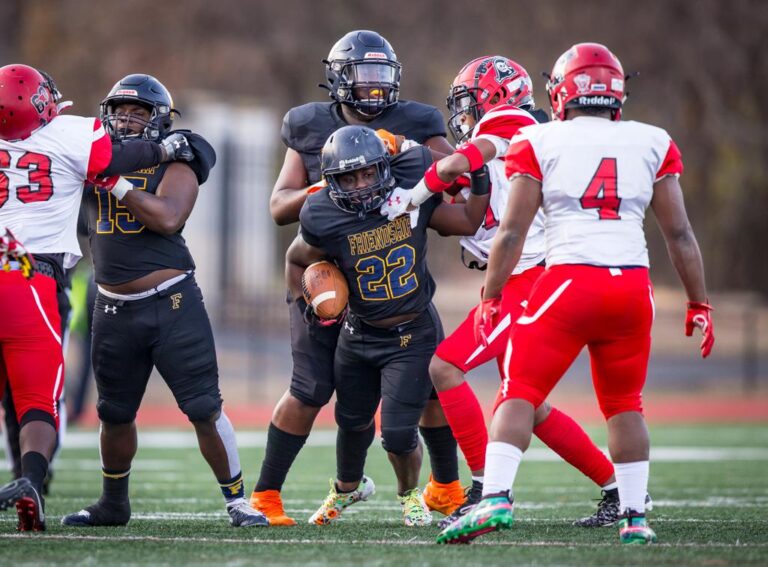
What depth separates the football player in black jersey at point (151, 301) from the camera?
5445 mm

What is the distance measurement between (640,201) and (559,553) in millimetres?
1404

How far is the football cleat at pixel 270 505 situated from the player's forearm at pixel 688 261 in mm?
2181

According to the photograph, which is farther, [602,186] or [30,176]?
[30,176]

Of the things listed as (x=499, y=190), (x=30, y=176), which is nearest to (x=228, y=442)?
(x=30, y=176)

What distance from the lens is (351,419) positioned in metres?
5.78

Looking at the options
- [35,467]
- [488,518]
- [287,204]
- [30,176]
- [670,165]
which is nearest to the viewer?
[488,518]

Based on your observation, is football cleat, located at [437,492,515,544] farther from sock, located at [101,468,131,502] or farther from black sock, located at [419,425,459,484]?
sock, located at [101,468,131,502]

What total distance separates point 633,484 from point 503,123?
1717mm

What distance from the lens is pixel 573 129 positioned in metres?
4.73

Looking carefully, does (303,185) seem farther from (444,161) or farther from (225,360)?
(225,360)

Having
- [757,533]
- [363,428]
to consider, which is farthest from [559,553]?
[363,428]

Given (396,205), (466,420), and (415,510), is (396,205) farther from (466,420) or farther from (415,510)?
(415,510)

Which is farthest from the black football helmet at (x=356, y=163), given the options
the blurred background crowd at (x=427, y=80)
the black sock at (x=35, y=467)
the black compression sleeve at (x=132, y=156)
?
the blurred background crowd at (x=427, y=80)

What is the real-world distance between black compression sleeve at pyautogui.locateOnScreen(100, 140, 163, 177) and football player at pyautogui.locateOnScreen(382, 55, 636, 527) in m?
1.06
